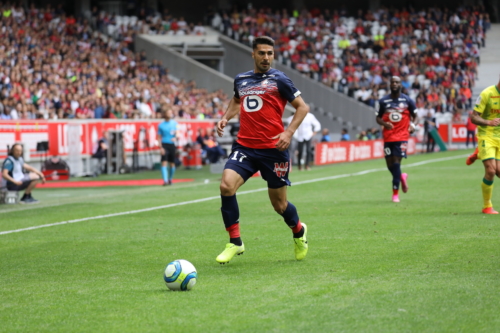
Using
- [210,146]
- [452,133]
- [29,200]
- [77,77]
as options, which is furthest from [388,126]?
[452,133]

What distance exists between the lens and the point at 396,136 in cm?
1512

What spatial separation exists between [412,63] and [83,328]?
41768 mm

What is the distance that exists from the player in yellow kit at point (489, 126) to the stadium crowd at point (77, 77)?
55.4 feet

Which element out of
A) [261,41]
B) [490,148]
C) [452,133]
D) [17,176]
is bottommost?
[452,133]

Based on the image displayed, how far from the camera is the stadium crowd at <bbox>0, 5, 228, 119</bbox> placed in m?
27.5

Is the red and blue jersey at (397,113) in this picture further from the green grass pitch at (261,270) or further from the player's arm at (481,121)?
the player's arm at (481,121)

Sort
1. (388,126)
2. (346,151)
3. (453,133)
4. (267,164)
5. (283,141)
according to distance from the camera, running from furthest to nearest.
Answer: (453,133)
(346,151)
(388,126)
(267,164)
(283,141)

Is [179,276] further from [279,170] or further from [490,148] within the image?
[490,148]

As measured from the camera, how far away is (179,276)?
6551mm

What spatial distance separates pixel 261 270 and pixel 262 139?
136 centimetres

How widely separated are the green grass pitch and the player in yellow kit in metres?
0.78

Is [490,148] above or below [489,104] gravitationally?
below

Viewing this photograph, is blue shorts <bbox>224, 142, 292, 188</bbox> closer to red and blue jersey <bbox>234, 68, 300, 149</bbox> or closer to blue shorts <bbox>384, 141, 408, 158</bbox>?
red and blue jersey <bbox>234, 68, 300, 149</bbox>

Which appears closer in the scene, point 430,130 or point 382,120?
point 382,120
